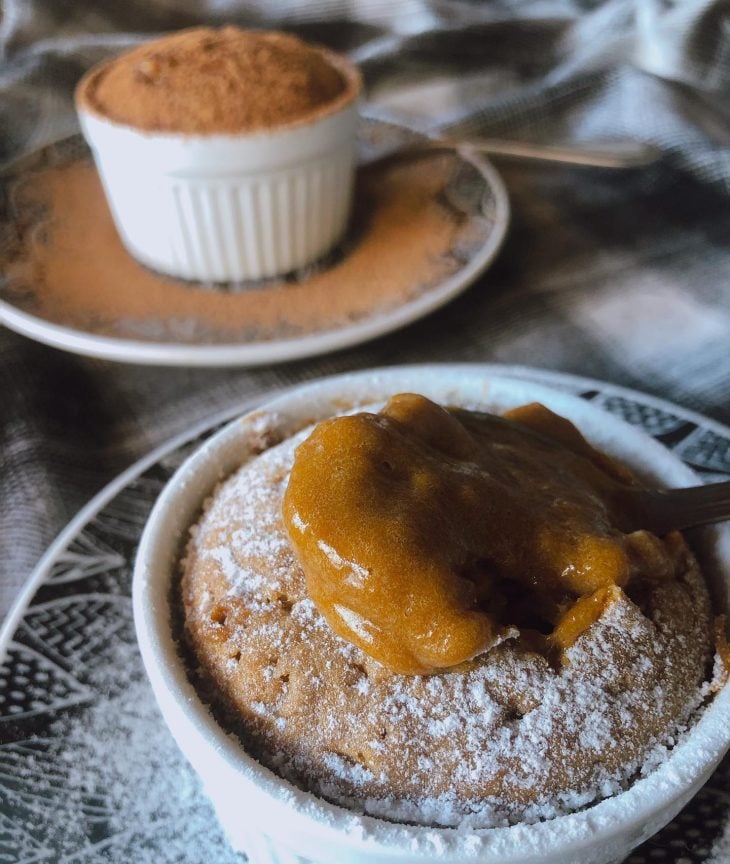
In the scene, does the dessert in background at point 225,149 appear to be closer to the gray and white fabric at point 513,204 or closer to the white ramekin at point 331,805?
the gray and white fabric at point 513,204

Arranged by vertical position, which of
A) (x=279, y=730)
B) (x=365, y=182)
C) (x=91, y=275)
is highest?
(x=279, y=730)

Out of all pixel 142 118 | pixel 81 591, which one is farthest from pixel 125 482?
pixel 142 118

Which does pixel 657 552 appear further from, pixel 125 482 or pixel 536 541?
pixel 125 482

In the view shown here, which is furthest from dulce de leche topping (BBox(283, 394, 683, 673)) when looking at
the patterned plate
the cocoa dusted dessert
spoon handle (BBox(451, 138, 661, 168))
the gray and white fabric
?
spoon handle (BBox(451, 138, 661, 168))

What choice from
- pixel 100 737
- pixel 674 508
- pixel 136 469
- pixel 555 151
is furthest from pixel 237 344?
pixel 555 151

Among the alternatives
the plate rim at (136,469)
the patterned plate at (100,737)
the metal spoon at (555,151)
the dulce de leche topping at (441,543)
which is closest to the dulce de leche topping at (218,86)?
the metal spoon at (555,151)

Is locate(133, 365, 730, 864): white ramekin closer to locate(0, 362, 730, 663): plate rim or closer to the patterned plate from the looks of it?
the patterned plate
